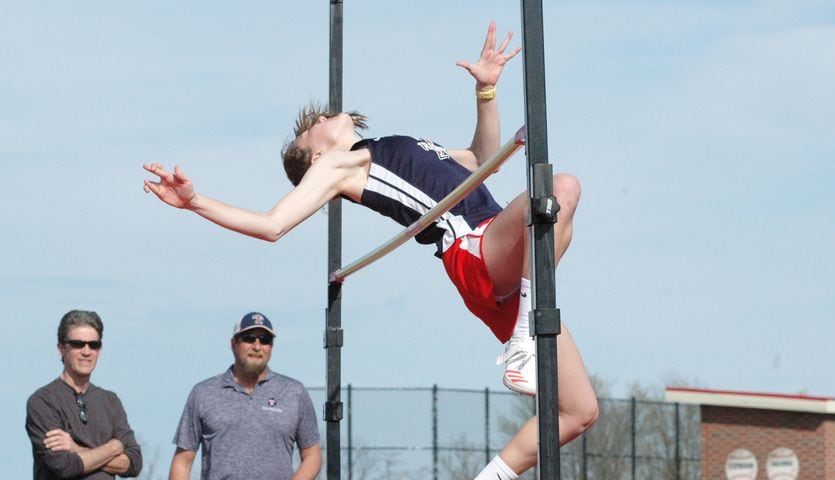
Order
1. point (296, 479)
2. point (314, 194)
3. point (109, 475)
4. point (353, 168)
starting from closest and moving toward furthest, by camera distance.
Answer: point (314, 194) → point (353, 168) → point (109, 475) → point (296, 479)

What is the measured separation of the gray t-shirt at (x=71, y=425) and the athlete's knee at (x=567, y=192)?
224 cm

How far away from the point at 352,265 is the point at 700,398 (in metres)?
14.7

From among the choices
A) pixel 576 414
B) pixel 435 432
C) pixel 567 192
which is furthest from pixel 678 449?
pixel 567 192

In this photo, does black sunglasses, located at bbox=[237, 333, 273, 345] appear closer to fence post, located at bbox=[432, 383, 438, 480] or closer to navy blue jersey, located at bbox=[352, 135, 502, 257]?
navy blue jersey, located at bbox=[352, 135, 502, 257]

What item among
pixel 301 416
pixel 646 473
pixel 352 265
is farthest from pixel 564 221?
pixel 646 473

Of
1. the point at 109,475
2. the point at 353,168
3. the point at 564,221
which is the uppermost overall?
the point at 353,168

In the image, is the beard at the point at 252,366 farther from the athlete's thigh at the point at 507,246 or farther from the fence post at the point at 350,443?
the fence post at the point at 350,443

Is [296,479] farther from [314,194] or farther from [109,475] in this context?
[314,194]

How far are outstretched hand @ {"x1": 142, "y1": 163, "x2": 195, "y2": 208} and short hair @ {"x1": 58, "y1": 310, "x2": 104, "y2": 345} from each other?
1.61 meters

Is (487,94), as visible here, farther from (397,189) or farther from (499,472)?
(499,472)

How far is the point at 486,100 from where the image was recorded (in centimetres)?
481

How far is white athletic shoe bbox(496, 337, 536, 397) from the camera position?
369cm

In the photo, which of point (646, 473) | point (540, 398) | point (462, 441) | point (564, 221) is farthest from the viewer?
point (646, 473)

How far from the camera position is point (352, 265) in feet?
17.8
